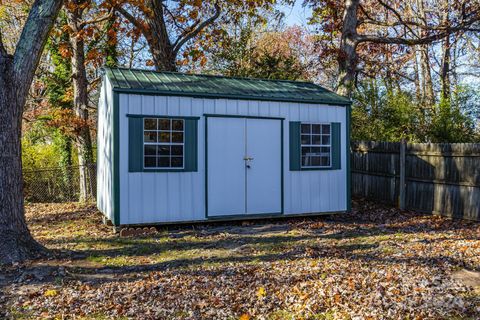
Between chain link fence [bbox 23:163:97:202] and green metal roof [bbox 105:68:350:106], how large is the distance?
7.11m

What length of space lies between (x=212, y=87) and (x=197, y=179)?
6.95 ft

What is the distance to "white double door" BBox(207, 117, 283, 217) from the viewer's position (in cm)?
969

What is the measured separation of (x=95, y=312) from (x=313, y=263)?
3065 mm

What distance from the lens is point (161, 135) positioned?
30.2 feet

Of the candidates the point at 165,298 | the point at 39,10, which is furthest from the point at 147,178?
the point at 165,298

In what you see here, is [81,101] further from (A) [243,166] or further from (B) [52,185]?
(A) [243,166]

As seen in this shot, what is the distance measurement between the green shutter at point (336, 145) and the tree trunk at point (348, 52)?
14.8ft

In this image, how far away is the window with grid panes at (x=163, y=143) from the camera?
9.09m

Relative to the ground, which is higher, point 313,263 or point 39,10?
point 39,10

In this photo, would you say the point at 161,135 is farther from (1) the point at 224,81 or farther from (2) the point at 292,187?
(2) the point at 292,187

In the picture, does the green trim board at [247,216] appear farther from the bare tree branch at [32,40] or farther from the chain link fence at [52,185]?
the chain link fence at [52,185]

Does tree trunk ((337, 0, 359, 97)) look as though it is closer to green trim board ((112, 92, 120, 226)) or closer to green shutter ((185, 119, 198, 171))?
green shutter ((185, 119, 198, 171))

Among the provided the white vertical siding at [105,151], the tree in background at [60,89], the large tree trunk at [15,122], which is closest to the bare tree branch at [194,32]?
the tree in background at [60,89]

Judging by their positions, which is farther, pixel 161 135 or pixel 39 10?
pixel 161 135
